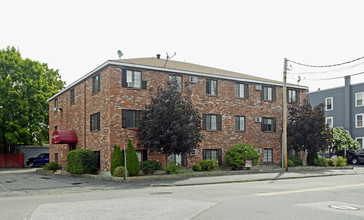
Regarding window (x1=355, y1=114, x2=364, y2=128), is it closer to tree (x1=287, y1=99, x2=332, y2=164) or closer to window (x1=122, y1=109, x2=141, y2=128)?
tree (x1=287, y1=99, x2=332, y2=164)

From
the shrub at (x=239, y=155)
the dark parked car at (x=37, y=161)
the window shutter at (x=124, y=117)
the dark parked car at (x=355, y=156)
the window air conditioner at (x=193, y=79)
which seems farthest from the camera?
the dark parked car at (x=37, y=161)

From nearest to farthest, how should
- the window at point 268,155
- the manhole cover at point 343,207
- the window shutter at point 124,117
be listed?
the manhole cover at point 343,207 → the window shutter at point 124,117 → the window at point 268,155

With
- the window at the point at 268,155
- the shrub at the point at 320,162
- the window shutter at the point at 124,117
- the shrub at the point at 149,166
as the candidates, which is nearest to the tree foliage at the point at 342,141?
the shrub at the point at 320,162

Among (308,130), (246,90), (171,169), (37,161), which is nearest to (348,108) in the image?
(308,130)

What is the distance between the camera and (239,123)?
2975cm

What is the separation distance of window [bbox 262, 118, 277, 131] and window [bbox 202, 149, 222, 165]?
5.36m

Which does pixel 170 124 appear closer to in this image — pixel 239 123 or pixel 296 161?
pixel 239 123

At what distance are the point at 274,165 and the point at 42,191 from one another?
20.1 m

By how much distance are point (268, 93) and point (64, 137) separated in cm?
1724

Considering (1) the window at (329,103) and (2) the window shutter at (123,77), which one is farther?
(1) the window at (329,103)

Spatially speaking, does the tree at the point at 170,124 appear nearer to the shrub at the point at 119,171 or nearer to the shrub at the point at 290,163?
the shrub at the point at 119,171

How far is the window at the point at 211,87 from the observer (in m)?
28.2

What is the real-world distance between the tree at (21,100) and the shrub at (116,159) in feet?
63.2

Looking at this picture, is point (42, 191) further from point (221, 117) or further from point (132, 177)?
point (221, 117)
